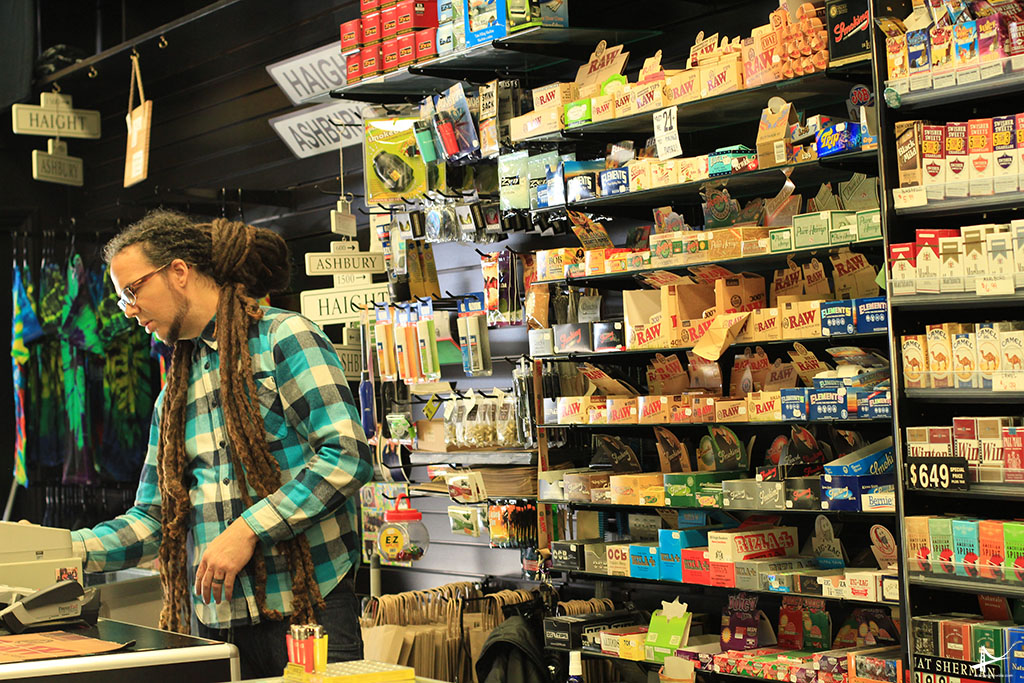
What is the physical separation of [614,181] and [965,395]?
135cm

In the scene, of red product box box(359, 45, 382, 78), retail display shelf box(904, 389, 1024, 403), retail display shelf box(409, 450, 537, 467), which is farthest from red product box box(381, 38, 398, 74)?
retail display shelf box(904, 389, 1024, 403)

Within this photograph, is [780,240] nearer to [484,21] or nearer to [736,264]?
[736,264]

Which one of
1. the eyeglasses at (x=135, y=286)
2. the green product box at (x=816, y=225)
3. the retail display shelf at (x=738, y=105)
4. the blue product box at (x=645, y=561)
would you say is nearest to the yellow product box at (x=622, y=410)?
the blue product box at (x=645, y=561)

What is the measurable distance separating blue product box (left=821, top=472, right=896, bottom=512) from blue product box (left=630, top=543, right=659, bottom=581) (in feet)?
2.14

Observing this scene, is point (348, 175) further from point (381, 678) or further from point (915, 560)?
point (381, 678)

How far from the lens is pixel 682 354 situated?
4.04 m

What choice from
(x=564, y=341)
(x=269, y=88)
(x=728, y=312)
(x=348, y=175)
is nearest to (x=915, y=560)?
(x=728, y=312)

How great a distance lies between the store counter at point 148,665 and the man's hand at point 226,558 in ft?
1.21

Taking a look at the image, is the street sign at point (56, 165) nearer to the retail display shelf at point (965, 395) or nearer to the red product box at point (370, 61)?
the red product box at point (370, 61)

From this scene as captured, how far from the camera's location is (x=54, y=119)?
7.07 meters

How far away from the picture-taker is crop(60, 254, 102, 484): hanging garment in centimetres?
674

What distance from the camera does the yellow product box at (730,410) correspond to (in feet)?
11.7

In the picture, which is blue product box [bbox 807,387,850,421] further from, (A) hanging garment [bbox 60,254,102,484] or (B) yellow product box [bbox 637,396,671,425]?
(A) hanging garment [bbox 60,254,102,484]

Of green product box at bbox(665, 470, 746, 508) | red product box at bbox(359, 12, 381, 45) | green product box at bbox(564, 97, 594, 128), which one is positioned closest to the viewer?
green product box at bbox(665, 470, 746, 508)
